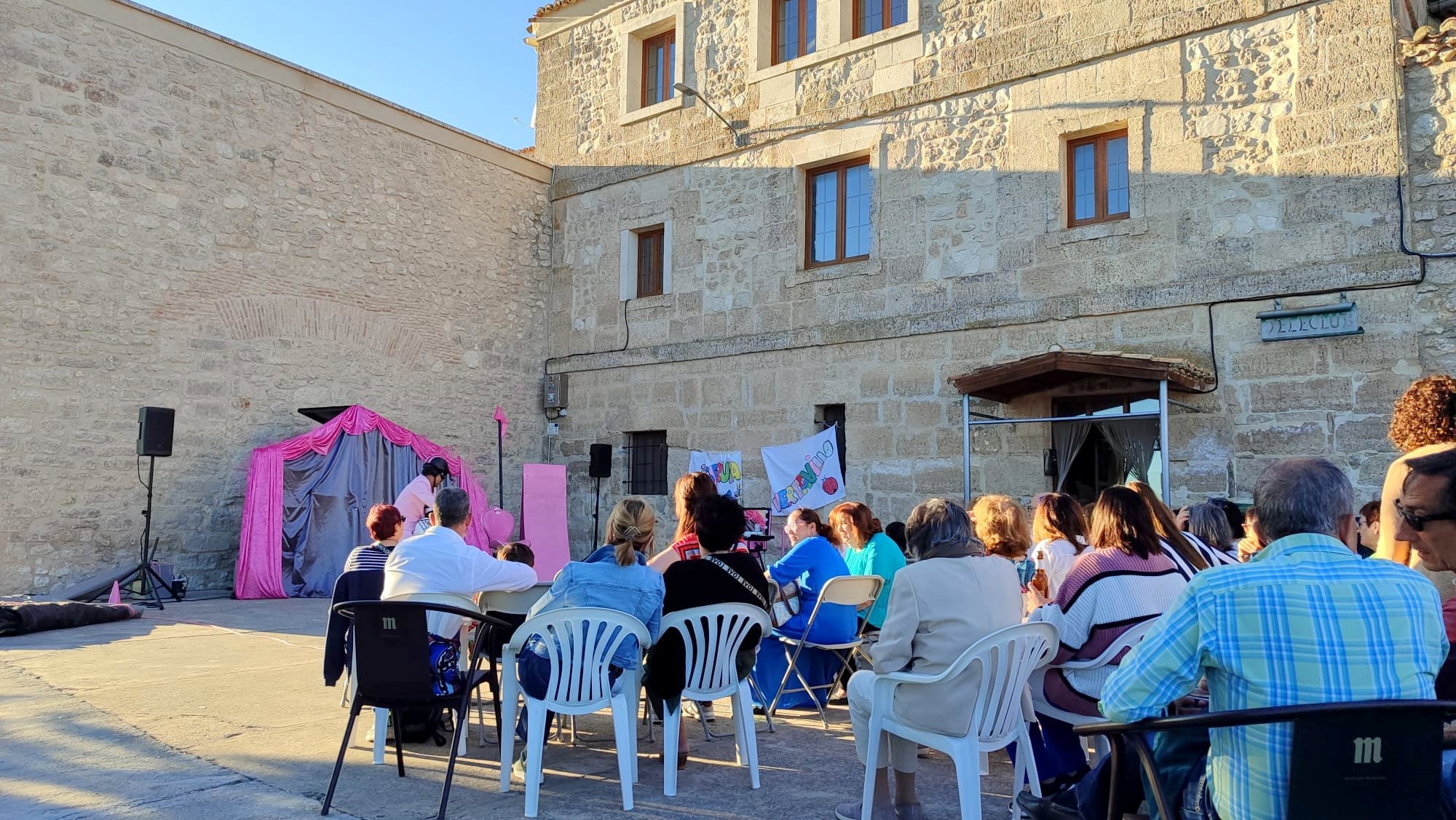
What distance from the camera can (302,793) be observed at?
150 inches

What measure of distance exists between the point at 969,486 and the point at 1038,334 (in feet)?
4.92

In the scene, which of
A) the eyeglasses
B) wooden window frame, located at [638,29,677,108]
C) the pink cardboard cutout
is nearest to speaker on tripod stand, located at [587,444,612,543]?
the pink cardboard cutout

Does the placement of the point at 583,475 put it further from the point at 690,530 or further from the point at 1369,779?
the point at 1369,779

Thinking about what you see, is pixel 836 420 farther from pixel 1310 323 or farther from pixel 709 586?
pixel 709 586

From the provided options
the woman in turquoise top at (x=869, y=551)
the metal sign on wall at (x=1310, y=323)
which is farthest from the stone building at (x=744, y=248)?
the woman in turquoise top at (x=869, y=551)

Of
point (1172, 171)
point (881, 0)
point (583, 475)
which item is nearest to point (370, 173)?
point (583, 475)

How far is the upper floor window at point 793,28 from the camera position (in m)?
11.3

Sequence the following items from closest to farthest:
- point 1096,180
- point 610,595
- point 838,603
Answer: point 610,595, point 838,603, point 1096,180

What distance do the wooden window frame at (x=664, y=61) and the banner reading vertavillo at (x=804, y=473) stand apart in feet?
15.6

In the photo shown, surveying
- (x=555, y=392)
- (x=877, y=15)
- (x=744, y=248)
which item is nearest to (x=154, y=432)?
(x=555, y=392)

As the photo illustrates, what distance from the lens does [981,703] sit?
323 centimetres

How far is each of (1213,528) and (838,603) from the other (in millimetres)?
1742

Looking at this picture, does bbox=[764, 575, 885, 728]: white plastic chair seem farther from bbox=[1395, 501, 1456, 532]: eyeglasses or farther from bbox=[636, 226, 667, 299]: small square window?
bbox=[636, 226, 667, 299]: small square window

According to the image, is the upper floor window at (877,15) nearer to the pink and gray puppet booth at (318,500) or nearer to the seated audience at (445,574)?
the pink and gray puppet booth at (318,500)
